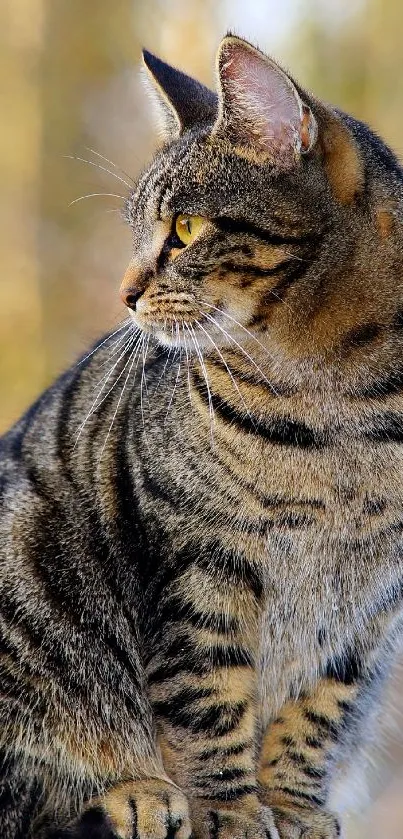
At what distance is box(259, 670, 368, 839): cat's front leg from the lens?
7.48 feet

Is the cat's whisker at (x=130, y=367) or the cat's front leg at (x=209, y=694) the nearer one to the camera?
the cat's front leg at (x=209, y=694)

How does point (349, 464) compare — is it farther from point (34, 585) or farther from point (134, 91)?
point (134, 91)

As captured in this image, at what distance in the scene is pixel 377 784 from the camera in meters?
3.12

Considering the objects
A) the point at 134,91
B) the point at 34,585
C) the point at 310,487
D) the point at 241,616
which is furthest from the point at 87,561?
the point at 134,91

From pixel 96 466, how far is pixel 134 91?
360cm

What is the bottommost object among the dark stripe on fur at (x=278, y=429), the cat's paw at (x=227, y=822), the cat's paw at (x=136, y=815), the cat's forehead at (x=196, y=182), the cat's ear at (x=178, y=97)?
the cat's paw at (x=136, y=815)

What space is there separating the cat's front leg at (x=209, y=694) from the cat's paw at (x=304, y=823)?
0.11 m

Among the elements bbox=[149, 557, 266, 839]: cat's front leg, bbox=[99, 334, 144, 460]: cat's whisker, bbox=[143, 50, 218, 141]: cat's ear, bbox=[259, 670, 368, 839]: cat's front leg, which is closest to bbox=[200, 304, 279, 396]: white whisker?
bbox=[99, 334, 144, 460]: cat's whisker

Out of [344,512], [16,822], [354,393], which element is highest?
[354,393]

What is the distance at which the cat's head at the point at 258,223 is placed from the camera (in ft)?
6.31

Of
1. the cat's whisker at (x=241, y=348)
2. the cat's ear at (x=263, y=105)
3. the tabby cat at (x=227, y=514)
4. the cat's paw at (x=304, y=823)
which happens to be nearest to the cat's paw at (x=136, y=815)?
the tabby cat at (x=227, y=514)

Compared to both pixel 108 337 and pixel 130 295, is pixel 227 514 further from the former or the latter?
pixel 108 337

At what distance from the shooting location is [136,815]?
2082 mm

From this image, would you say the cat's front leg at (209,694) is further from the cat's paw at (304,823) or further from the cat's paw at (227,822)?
the cat's paw at (304,823)
